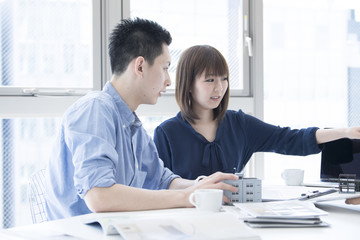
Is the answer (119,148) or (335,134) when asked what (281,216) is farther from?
(335,134)

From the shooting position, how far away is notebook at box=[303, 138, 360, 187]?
186cm

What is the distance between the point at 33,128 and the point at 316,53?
2.10 meters

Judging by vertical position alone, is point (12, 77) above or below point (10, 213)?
above

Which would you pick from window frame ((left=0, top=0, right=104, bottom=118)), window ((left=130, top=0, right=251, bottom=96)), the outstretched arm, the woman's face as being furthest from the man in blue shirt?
window ((left=130, top=0, right=251, bottom=96))

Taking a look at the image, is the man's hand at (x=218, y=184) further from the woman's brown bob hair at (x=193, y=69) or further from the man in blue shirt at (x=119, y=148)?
the woman's brown bob hair at (x=193, y=69)

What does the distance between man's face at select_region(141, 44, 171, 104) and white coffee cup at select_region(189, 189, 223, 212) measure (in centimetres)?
53

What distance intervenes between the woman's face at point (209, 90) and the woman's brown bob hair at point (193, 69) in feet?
0.07

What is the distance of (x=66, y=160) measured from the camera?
151 centimetres

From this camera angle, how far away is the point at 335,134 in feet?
6.18

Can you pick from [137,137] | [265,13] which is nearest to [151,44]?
[137,137]

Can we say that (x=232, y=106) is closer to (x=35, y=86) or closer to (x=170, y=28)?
(x=170, y=28)

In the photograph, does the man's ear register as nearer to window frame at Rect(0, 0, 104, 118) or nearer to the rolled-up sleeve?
the rolled-up sleeve

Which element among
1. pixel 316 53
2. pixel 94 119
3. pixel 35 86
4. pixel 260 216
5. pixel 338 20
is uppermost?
pixel 338 20

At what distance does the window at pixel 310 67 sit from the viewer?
10.5 ft
